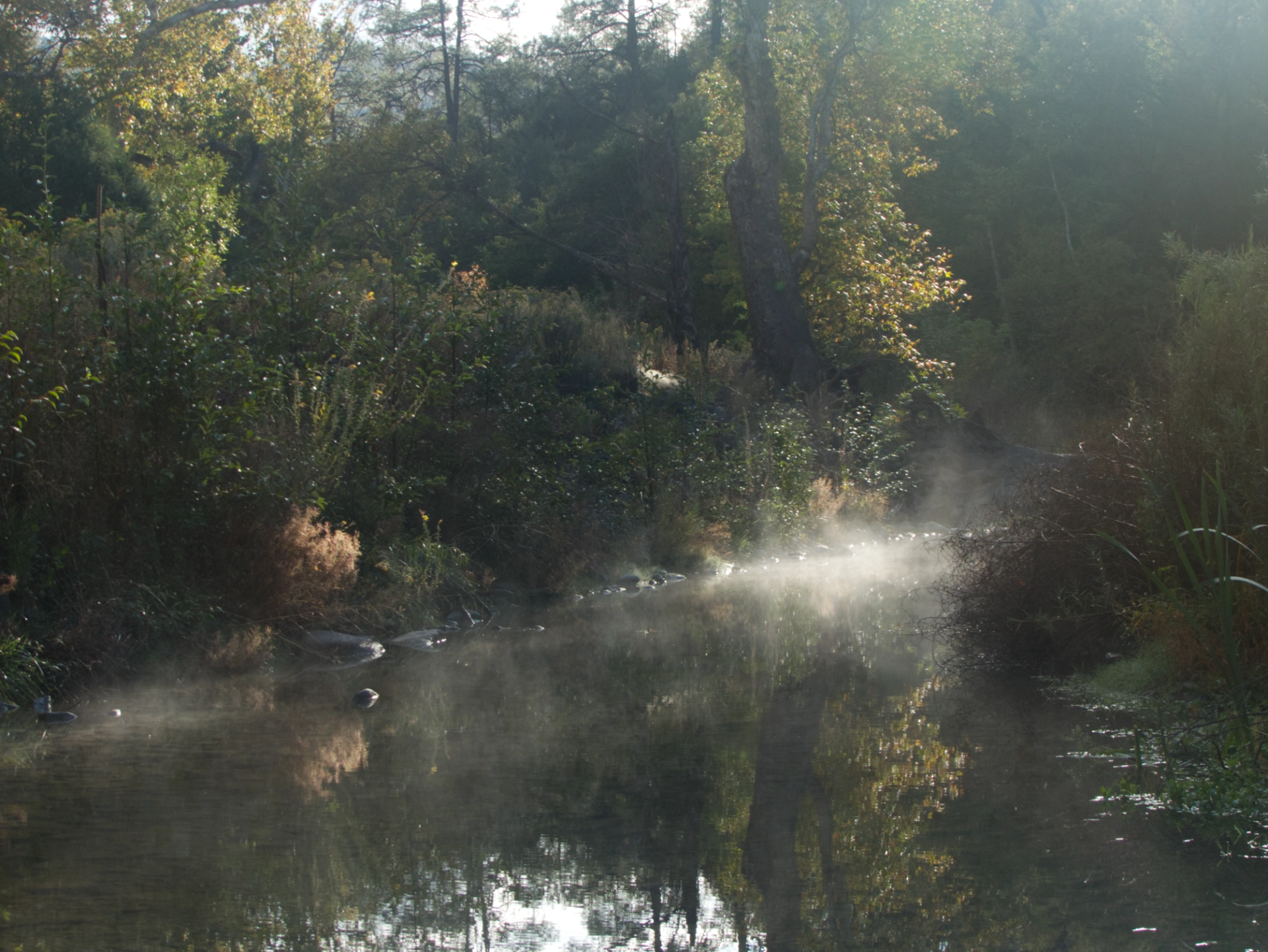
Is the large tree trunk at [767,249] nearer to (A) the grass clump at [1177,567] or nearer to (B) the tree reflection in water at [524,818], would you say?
(A) the grass clump at [1177,567]

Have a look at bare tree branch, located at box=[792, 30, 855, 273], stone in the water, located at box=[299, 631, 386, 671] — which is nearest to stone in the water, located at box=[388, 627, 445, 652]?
stone in the water, located at box=[299, 631, 386, 671]

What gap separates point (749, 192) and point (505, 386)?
28.5ft

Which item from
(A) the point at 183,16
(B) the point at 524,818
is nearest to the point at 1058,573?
(B) the point at 524,818

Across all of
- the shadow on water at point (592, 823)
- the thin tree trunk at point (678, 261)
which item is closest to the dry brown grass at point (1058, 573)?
the shadow on water at point (592, 823)

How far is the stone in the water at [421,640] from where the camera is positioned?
363 inches

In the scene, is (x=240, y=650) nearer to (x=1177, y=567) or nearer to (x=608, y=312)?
(x=1177, y=567)

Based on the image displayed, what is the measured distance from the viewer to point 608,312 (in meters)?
20.3

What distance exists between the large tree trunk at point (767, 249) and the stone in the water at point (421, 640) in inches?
440

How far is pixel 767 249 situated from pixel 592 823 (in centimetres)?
1654

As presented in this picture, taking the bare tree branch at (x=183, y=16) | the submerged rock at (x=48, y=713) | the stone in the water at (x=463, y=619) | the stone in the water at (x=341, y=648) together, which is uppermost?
the bare tree branch at (x=183, y=16)

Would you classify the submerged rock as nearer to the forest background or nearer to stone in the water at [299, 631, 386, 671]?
the forest background

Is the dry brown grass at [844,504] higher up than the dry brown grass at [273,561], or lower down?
lower down

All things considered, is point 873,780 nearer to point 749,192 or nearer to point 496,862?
point 496,862

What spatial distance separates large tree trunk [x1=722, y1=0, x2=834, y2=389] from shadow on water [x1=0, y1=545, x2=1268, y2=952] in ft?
42.0
